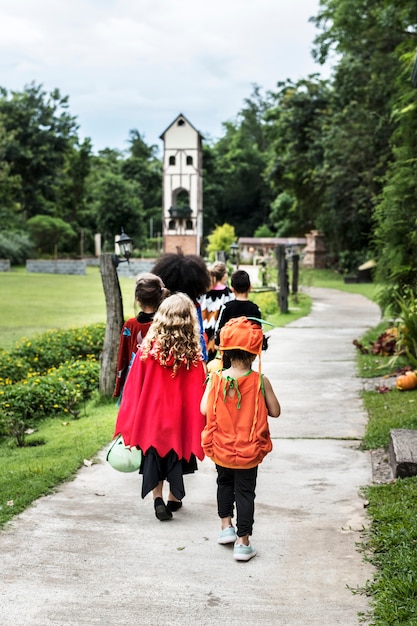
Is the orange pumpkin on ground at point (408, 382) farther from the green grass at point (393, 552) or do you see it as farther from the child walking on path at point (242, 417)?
the child walking on path at point (242, 417)

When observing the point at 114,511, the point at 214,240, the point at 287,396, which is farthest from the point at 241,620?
the point at 214,240

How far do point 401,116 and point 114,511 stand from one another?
909 centimetres

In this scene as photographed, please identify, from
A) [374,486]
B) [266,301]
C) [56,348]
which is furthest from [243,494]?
[266,301]

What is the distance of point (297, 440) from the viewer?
302 inches

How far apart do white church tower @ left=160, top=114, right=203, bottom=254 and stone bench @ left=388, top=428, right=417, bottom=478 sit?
133 ft

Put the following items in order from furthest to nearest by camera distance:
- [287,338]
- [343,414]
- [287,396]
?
[287,338] → [287,396] → [343,414]

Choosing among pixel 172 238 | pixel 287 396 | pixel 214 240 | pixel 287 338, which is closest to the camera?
pixel 287 396

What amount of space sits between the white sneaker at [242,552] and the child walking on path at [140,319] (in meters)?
1.75

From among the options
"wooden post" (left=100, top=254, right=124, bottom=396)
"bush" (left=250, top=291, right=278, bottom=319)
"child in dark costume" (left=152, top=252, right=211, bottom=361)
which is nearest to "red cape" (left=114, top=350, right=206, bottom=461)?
"child in dark costume" (left=152, top=252, right=211, bottom=361)

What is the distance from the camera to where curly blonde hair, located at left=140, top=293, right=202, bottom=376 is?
5.19 metres

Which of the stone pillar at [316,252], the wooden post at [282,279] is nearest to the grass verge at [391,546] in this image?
the wooden post at [282,279]

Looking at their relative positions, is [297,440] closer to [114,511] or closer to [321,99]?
[114,511]

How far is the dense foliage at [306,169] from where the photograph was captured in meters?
12.8

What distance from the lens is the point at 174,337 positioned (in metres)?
5.18
